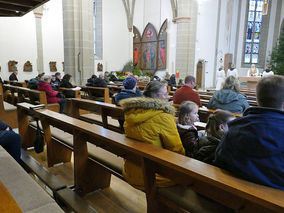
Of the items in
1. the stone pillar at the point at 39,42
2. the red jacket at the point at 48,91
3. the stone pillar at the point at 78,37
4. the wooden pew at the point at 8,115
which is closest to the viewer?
the wooden pew at the point at 8,115

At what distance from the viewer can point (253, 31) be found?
749 inches

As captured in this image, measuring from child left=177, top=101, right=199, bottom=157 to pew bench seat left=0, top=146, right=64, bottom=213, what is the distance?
1.13 meters

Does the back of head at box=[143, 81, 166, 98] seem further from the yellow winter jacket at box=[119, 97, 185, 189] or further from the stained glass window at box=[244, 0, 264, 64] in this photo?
the stained glass window at box=[244, 0, 264, 64]

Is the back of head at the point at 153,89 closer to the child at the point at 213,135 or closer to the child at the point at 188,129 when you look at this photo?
the child at the point at 188,129

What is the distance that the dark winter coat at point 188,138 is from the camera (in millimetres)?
2076

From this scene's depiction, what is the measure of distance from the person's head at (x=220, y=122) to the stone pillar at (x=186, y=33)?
35.5 ft

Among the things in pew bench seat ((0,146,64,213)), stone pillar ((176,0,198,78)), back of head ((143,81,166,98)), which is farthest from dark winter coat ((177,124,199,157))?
stone pillar ((176,0,198,78))

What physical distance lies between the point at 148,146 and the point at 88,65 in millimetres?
9175

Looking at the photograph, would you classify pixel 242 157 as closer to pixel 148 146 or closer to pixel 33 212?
pixel 148 146

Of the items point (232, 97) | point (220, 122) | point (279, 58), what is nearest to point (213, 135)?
point (220, 122)

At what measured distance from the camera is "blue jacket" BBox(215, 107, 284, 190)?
4.06 feet

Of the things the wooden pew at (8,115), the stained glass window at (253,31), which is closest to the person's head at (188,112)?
the wooden pew at (8,115)

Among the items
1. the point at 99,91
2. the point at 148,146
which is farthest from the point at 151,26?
the point at 148,146

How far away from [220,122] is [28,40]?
46.2 ft
